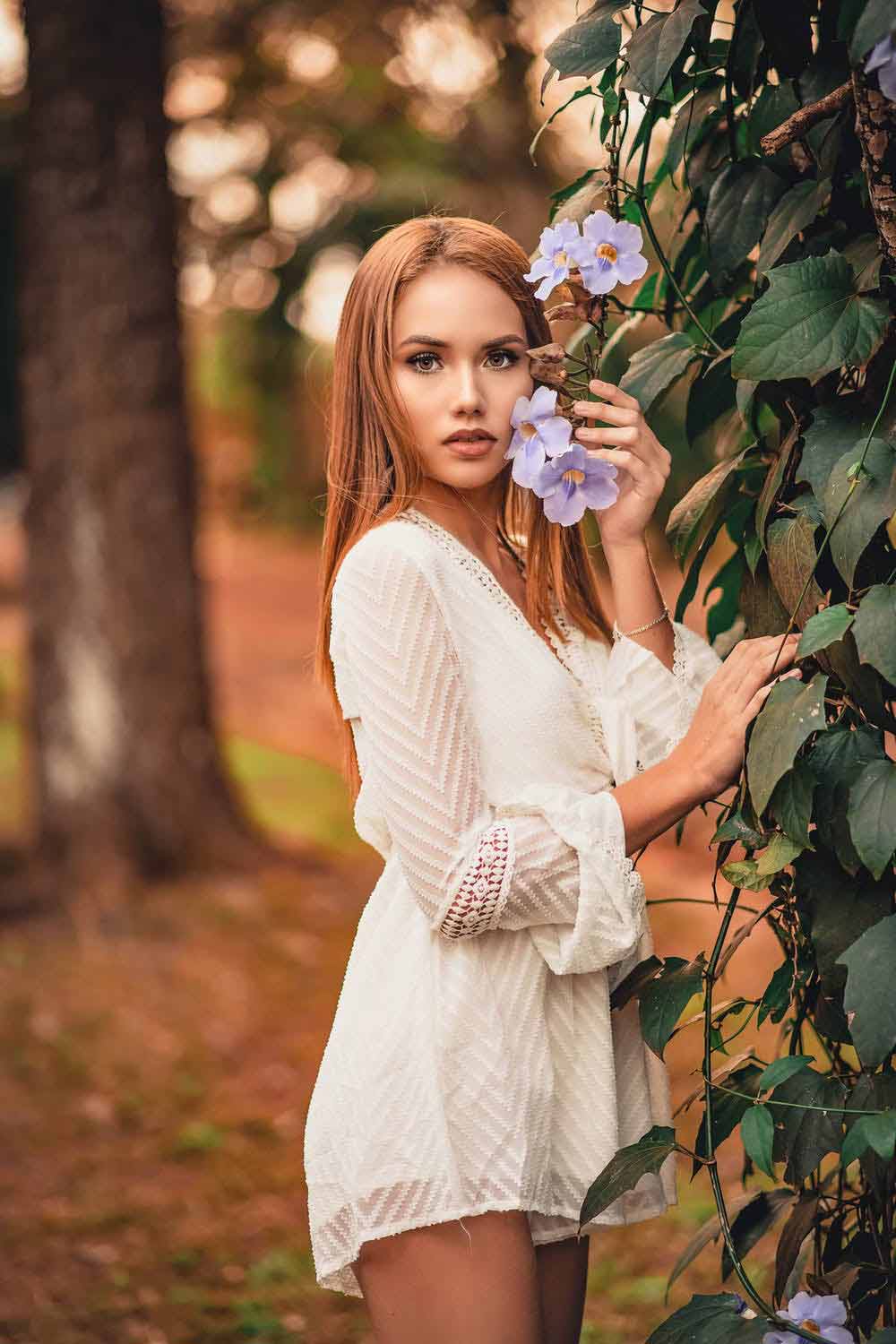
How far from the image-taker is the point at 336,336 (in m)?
1.70

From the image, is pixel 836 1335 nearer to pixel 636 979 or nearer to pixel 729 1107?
pixel 729 1107

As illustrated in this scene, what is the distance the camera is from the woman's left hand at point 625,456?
143 cm

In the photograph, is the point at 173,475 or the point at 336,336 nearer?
the point at 336,336

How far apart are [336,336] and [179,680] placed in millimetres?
3860

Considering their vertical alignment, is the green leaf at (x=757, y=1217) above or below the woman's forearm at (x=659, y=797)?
below

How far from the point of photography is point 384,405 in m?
1.63

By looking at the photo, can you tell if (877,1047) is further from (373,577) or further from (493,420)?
(493,420)

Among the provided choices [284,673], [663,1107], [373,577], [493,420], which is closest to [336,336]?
[493,420]

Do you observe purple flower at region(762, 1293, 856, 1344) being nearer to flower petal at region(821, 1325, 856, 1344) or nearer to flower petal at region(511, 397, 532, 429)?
flower petal at region(821, 1325, 856, 1344)

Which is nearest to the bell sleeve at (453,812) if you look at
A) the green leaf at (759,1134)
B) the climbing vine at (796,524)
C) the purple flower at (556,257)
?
the climbing vine at (796,524)

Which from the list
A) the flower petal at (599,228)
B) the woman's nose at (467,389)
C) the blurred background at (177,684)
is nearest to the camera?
the flower petal at (599,228)

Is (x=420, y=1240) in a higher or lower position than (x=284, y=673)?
lower

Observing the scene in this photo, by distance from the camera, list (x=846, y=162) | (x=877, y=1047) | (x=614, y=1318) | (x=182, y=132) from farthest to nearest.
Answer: (x=182, y=132) → (x=614, y=1318) → (x=846, y=162) → (x=877, y=1047)

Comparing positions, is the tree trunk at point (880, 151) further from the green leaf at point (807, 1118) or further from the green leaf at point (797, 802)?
the green leaf at point (807, 1118)
